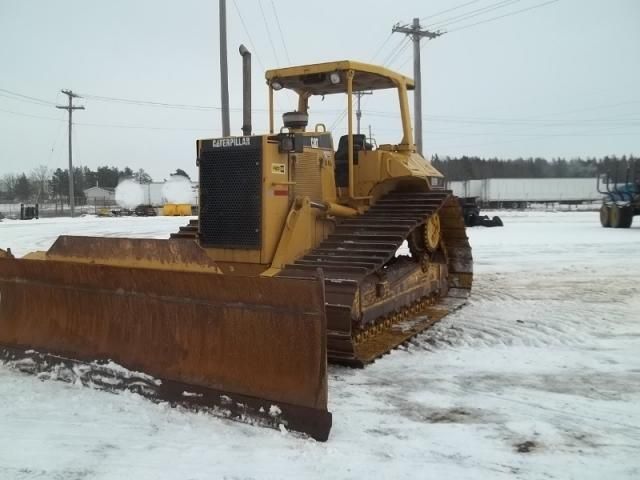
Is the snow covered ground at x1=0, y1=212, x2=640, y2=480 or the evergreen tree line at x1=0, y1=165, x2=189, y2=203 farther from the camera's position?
the evergreen tree line at x1=0, y1=165, x2=189, y2=203

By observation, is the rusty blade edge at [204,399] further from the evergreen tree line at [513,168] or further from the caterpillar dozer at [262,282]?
the evergreen tree line at [513,168]

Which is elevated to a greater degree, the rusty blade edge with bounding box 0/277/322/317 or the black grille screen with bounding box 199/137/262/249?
the black grille screen with bounding box 199/137/262/249

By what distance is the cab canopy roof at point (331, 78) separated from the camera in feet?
22.2

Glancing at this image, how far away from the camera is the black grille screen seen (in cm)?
605

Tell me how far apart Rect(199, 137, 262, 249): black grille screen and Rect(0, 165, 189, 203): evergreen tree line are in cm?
7385

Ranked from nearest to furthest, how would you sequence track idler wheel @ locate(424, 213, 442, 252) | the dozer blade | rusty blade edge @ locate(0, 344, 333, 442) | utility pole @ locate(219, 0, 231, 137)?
rusty blade edge @ locate(0, 344, 333, 442), the dozer blade, track idler wheel @ locate(424, 213, 442, 252), utility pole @ locate(219, 0, 231, 137)

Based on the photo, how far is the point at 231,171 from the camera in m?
6.19

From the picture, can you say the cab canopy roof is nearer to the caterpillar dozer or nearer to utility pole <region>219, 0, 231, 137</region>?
the caterpillar dozer

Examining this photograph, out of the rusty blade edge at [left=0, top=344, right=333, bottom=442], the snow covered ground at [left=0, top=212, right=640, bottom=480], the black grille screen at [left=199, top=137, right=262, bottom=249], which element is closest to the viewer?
the snow covered ground at [left=0, top=212, right=640, bottom=480]

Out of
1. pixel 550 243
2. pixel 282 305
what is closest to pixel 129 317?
pixel 282 305

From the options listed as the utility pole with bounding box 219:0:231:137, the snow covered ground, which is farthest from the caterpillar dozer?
the utility pole with bounding box 219:0:231:137

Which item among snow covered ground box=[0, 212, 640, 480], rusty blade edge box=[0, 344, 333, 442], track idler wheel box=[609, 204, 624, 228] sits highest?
track idler wheel box=[609, 204, 624, 228]

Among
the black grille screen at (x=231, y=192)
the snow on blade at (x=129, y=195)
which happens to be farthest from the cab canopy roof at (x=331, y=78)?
the snow on blade at (x=129, y=195)

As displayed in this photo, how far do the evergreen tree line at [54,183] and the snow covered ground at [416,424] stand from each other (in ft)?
247
